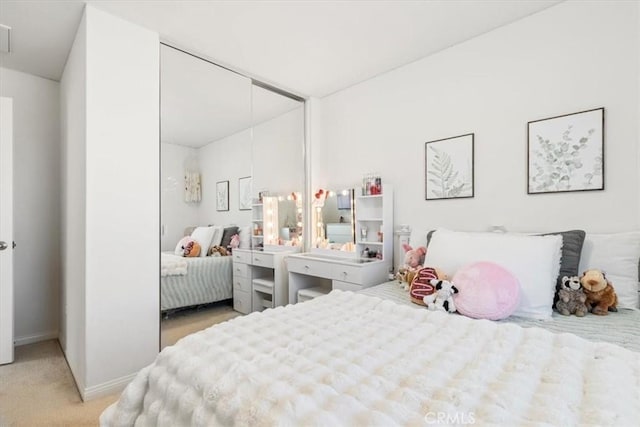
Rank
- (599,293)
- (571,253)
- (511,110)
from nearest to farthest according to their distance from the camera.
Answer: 1. (599,293)
2. (571,253)
3. (511,110)

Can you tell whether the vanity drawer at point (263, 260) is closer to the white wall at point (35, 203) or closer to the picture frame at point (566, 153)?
the white wall at point (35, 203)

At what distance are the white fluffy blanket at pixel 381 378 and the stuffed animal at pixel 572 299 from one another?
58 cm

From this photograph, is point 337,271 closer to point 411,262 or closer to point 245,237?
point 411,262

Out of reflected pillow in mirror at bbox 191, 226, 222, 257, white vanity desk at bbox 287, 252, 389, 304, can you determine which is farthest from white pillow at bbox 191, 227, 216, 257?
white vanity desk at bbox 287, 252, 389, 304

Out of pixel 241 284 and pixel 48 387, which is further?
pixel 241 284

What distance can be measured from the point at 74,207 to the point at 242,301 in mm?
1611

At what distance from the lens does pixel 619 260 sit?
172cm

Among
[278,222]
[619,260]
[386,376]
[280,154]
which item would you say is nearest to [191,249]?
[278,222]

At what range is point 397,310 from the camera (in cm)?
156

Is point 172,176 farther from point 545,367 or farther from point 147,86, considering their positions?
point 545,367

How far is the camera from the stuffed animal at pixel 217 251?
2.86 meters

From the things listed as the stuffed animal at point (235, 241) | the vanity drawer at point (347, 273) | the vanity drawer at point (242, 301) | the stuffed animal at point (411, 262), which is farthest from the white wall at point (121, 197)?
the stuffed animal at point (411, 262)

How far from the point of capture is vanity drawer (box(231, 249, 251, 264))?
3035mm

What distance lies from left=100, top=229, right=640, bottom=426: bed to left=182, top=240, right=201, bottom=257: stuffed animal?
1.42 m
